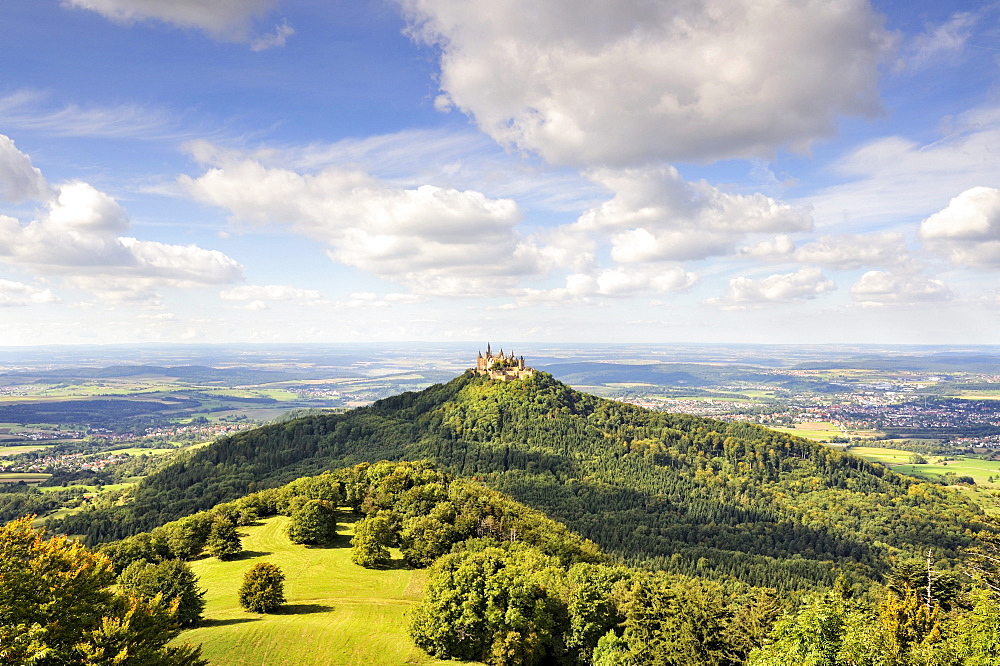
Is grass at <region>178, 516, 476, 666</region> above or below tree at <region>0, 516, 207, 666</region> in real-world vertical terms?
below

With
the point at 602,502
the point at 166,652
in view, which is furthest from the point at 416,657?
the point at 602,502

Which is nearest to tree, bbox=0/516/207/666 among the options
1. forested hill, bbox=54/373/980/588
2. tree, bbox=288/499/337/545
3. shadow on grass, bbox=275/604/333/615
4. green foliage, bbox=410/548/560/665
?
green foliage, bbox=410/548/560/665

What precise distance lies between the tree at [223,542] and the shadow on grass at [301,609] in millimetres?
24721

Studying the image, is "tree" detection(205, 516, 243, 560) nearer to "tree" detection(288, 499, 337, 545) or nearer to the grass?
the grass

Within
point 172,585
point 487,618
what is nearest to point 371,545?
point 487,618

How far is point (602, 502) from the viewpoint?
6658 inches

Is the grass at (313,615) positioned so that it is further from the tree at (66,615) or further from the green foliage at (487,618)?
the tree at (66,615)

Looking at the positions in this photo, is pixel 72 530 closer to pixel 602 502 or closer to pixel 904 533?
pixel 602 502

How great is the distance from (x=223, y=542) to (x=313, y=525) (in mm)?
13248

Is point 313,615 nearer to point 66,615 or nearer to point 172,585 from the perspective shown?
point 172,585

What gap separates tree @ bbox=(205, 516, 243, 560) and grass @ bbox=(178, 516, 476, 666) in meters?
1.53

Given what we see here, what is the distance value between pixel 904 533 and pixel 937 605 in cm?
13349

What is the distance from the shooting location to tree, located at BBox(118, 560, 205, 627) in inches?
1984

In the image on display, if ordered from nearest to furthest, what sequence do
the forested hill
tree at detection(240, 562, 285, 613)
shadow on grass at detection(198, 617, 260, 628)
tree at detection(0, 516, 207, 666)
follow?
1. tree at detection(0, 516, 207, 666)
2. shadow on grass at detection(198, 617, 260, 628)
3. tree at detection(240, 562, 285, 613)
4. the forested hill
